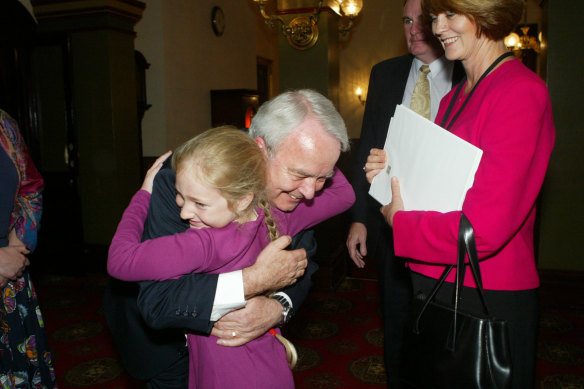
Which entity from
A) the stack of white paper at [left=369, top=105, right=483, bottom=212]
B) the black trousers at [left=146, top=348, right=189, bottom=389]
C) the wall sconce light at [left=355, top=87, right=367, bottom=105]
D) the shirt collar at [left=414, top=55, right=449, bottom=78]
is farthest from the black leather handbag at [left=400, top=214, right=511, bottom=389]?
the wall sconce light at [left=355, top=87, right=367, bottom=105]

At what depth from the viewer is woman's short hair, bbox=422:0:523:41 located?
128 cm

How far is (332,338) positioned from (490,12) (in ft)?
8.98

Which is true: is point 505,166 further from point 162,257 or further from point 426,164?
point 162,257

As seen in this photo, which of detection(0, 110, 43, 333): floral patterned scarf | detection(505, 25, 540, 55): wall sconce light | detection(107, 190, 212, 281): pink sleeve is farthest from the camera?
detection(505, 25, 540, 55): wall sconce light

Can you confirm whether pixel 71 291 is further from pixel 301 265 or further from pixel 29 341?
pixel 301 265

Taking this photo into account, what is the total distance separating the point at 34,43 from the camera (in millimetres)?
4910

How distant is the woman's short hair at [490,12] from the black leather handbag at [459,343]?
55 cm

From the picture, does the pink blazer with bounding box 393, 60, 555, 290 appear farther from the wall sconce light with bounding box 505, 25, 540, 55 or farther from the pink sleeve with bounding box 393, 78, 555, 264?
the wall sconce light with bounding box 505, 25, 540, 55

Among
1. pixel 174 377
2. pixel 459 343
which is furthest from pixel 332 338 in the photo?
pixel 459 343

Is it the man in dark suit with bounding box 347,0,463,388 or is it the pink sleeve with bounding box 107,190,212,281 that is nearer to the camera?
the pink sleeve with bounding box 107,190,212,281

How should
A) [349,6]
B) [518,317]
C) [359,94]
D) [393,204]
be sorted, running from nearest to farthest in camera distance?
1. [518,317]
2. [393,204]
3. [349,6]
4. [359,94]

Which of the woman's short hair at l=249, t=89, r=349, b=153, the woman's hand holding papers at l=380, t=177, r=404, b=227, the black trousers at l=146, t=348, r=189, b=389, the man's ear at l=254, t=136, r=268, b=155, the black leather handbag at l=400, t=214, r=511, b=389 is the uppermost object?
the woman's short hair at l=249, t=89, r=349, b=153

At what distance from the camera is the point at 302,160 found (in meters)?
1.38

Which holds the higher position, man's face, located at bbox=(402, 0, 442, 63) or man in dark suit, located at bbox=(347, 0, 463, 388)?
man's face, located at bbox=(402, 0, 442, 63)
